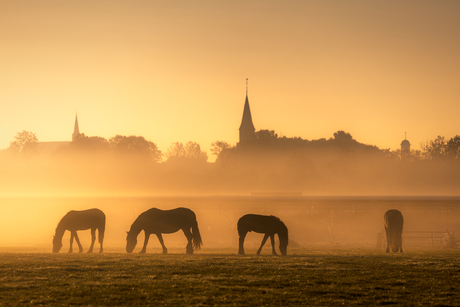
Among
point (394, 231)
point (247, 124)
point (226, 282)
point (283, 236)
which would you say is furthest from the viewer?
point (247, 124)

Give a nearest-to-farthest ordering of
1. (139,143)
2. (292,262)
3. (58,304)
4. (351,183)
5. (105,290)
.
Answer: (58,304)
(105,290)
(292,262)
(351,183)
(139,143)

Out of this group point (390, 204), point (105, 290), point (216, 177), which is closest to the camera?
point (105, 290)

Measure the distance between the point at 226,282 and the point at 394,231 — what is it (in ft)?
56.2

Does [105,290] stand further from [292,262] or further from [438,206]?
[438,206]

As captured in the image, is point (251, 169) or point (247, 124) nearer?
point (251, 169)

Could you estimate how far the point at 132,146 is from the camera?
466 ft

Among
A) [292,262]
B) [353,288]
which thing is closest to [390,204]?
[292,262]

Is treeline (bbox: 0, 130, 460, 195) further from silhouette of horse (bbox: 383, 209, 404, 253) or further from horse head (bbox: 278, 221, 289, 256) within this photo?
horse head (bbox: 278, 221, 289, 256)

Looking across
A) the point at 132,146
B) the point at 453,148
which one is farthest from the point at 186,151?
the point at 453,148

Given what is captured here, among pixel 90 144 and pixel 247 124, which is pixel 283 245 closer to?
pixel 90 144

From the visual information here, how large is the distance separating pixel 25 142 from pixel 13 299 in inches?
5315

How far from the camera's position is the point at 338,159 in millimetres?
126500

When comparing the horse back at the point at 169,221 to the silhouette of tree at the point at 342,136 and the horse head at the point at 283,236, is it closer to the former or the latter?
the horse head at the point at 283,236

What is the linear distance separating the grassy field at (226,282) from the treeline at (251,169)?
105 meters
